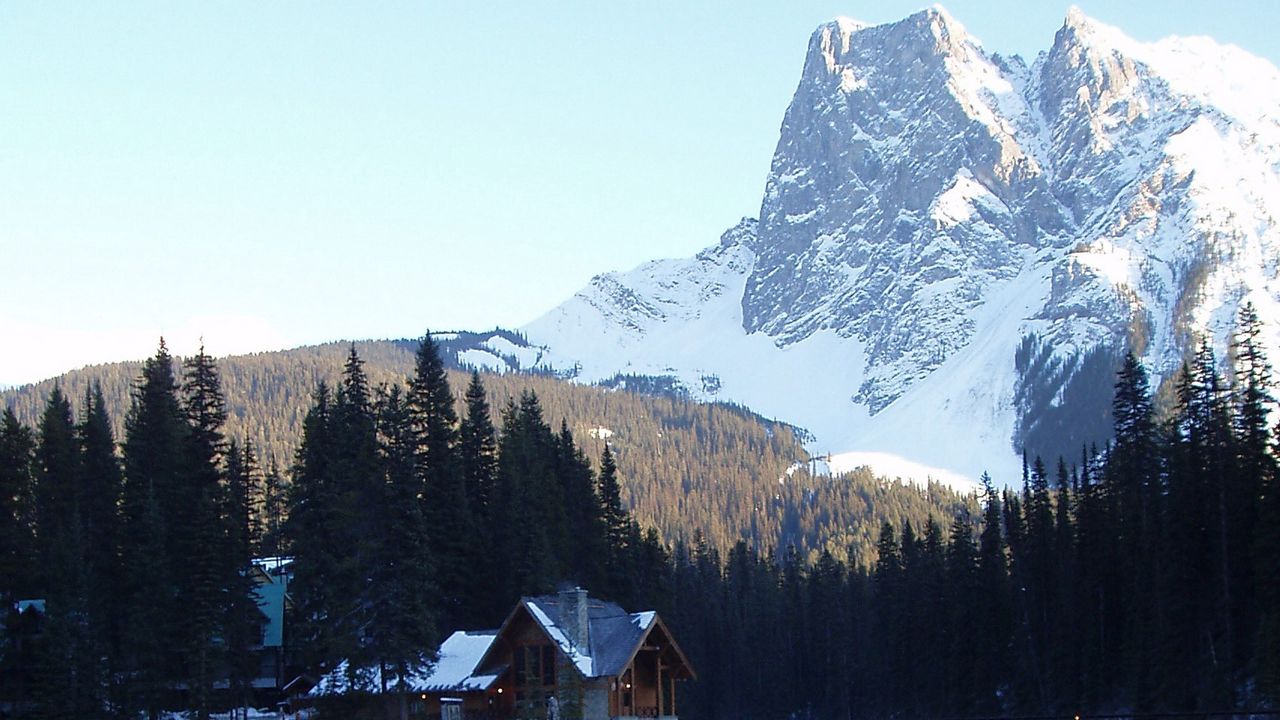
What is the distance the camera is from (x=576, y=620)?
Result: 237 feet

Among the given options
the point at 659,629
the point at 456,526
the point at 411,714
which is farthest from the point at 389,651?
the point at 456,526

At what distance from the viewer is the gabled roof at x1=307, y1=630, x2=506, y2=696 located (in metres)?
72.9

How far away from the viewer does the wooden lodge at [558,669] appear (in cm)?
7069

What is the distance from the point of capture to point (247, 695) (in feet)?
264

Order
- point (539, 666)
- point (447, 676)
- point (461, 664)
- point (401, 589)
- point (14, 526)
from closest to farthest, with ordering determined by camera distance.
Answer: point (539, 666) → point (401, 589) → point (447, 676) → point (461, 664) → point (14, 526)

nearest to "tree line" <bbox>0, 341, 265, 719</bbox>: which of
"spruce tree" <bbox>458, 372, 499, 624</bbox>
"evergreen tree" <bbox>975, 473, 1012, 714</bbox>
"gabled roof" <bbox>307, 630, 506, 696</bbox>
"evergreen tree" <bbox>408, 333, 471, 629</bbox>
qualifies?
"gabled roof" <bbox>307, 630, 506, 696</bbox>

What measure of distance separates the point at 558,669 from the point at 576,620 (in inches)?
91.1

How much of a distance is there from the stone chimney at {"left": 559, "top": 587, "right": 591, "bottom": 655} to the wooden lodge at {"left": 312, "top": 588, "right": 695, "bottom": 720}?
42 millimetres

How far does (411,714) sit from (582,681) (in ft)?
28.1

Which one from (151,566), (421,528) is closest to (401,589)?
(421,528)

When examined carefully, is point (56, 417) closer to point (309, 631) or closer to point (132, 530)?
point (132, 530)

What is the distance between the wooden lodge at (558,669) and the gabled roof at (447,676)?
0.15ft

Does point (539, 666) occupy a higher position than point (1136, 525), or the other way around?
point (1136, 525)

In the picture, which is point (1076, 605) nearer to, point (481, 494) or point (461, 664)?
point (481, 494)
